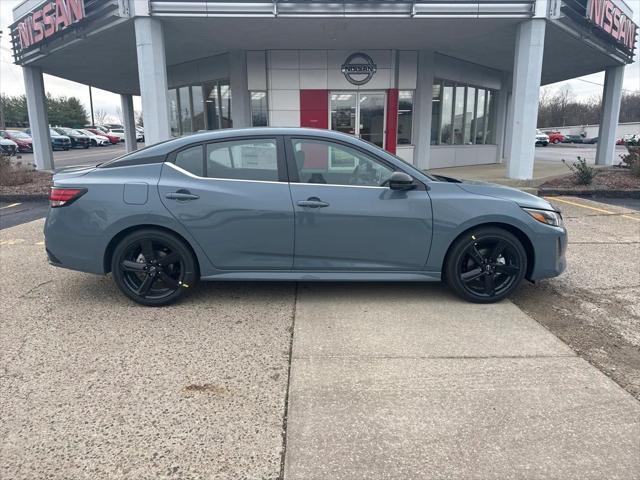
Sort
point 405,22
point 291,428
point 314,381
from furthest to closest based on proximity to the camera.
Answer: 1. point 405,22
2. point 314,381
3. point 291,428

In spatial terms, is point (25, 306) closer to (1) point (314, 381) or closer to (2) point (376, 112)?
(1) point (314, 381)

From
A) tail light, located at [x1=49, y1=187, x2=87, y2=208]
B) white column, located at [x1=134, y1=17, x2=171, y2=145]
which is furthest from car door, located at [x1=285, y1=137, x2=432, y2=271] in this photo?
white column, located at [x1=134, y1=17, x2=171, y2=145]

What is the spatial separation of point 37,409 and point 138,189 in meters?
1.97

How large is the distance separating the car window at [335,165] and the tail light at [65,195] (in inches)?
75.7

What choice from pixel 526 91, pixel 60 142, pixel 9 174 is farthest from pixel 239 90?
pixel 60 142

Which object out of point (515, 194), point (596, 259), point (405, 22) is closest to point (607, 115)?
point (405, 22)

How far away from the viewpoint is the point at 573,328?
3.68 metres

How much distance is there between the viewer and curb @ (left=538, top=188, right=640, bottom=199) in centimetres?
1061

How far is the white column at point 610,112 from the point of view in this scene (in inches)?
651

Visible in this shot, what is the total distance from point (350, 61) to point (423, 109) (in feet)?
9.12

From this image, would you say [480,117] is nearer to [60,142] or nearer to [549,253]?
[549,253]

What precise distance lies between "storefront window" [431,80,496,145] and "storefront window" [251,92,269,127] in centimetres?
554

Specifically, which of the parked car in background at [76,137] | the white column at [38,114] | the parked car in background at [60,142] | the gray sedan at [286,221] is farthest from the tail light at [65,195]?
the parked car in background at [76,137]

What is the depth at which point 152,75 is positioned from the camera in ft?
32.7
